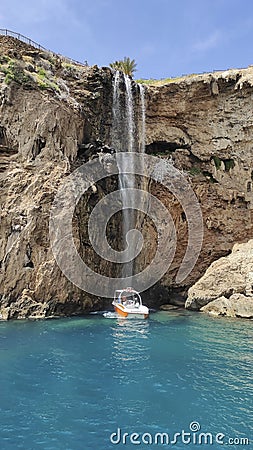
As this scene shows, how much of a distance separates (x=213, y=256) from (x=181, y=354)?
53.7 ft

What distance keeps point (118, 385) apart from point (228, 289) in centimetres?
1525

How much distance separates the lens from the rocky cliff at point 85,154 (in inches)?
912

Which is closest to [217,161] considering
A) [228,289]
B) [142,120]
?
[142,120]

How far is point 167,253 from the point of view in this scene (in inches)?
1196

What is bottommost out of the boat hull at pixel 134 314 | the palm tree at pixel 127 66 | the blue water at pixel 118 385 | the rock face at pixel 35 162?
the blue water at pixel 118 385

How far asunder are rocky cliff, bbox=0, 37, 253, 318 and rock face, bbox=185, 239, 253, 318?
3602mm

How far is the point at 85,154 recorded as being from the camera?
26953mm

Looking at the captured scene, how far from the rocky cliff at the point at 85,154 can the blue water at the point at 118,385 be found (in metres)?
4.42

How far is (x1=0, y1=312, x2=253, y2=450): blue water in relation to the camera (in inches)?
359

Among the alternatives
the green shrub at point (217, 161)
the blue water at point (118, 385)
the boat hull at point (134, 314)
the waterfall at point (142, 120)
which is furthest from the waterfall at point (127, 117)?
the blue water at point (118, 385)

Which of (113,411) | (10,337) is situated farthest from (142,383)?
(10,337)

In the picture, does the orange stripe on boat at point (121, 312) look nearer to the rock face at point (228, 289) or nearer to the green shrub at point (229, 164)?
the rock face at point (228, 289)

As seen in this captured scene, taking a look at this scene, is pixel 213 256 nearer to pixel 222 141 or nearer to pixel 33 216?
pixel 222 141

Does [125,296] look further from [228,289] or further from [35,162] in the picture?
[35,162]
